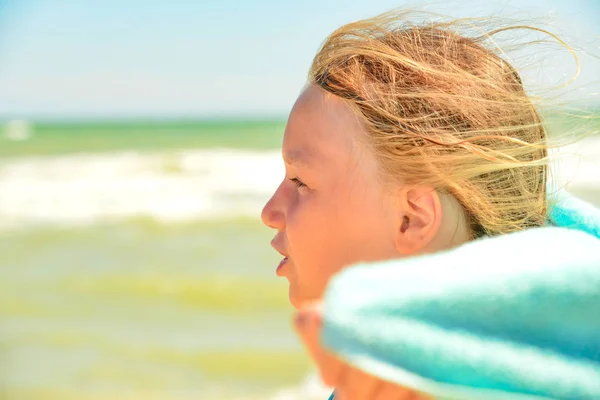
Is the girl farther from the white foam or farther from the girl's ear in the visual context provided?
the white foam

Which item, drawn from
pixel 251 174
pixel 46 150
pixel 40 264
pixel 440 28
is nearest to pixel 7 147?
pixel 46 150

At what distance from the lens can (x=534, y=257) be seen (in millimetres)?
668

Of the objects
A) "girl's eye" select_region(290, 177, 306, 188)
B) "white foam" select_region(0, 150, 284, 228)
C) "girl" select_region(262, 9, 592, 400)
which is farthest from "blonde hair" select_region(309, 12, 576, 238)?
"white foam" select_region(0, 150, 284, 228)

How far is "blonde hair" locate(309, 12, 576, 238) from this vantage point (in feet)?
3.06

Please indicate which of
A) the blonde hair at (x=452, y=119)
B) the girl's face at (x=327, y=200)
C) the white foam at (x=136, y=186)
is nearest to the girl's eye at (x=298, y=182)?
the girl's face at (x=327, y=200)

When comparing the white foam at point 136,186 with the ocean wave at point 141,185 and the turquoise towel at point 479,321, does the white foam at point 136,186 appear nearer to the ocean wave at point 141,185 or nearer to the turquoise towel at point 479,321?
the ocean wave at point 141,185

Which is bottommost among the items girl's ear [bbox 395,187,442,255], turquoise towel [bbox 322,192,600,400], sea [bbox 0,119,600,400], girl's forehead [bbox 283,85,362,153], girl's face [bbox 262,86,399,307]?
turquoise towel [bbox 322,192,600,400]

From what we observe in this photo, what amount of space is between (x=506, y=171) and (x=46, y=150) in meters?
9.94

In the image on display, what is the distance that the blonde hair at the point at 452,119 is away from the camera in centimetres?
93

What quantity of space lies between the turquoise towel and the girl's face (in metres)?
0.27

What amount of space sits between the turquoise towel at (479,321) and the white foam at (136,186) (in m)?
5.36

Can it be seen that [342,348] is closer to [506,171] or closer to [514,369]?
[514,369]

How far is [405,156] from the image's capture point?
94 cm

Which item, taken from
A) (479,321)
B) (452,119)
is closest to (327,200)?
(452,119)
